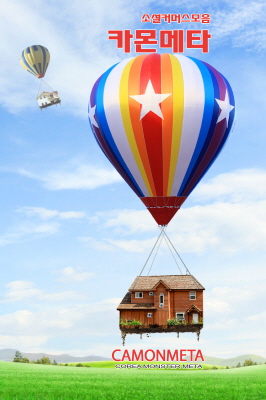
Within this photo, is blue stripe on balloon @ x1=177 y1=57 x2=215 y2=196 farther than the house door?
Yes

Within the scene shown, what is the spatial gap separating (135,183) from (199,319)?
9912 millimetres

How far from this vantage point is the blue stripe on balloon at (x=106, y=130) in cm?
3744

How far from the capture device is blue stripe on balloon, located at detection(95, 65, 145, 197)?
3744 cm

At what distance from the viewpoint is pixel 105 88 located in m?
37.5

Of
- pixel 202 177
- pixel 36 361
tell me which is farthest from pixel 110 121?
pixel 36 361

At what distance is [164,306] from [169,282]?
5.03 ft

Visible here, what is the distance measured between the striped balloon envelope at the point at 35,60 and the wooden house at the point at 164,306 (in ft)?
141

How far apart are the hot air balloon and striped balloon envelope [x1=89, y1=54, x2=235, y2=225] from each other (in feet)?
103

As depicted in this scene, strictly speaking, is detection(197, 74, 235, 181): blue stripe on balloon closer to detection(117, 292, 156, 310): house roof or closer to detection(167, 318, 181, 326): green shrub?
detection(117, 292, 156, 310): house roof

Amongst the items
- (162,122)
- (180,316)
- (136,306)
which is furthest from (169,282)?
(162,122)

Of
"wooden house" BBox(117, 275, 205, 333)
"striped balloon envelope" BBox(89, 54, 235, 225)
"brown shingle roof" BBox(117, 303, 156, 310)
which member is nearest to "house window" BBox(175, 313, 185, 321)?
"wooden house" BBox(117, 275, 205, 333)

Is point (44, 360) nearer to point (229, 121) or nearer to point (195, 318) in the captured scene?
point (195, 318)

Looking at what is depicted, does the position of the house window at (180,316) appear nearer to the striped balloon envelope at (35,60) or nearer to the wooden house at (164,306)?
the wooden house at (164,306)

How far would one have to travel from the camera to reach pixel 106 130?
3750cm
